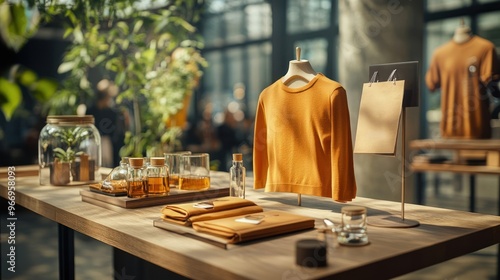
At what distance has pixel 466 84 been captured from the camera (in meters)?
5.17

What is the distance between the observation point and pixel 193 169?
2.00 metres

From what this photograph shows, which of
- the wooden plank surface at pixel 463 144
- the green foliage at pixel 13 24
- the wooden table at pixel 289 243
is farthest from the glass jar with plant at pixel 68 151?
the wooden plank surface at pixel 463 144

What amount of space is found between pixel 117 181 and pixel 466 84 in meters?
4.23

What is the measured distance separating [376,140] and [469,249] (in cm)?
38

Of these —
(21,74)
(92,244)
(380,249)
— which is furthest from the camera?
(92,244)

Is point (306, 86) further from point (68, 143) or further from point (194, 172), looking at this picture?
point (68, 143)

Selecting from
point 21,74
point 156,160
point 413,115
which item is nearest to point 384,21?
point 413,115

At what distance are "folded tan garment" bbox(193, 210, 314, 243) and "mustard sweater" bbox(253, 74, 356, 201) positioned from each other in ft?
0.90

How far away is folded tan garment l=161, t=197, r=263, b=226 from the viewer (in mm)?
1419

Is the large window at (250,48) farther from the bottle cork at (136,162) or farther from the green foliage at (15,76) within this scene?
the green foliage at (15,76)

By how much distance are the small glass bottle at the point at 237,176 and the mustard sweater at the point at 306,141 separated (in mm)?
59

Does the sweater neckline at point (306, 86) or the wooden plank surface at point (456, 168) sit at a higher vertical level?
the sweater neckline at point (306, 86)

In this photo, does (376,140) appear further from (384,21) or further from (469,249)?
(384,21)

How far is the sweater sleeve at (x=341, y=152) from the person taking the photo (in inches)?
64.1
